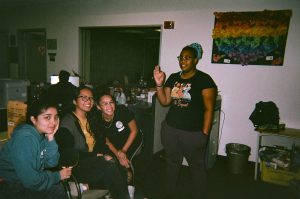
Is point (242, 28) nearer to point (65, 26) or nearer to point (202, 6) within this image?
point (202, 6)

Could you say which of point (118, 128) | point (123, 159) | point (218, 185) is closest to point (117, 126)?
point (118, 128)

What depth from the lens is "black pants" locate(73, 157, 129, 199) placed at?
194cm

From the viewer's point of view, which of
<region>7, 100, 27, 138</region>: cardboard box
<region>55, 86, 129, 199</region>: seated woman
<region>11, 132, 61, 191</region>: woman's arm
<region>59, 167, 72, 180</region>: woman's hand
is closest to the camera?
<region>11, 132, 61, 191</region>: woman's arm

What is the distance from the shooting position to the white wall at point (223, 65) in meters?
3.40

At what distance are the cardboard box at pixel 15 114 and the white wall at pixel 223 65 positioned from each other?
2544mm

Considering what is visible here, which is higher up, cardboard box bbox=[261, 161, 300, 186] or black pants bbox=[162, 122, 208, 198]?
black pants bbox=[162, 122, 208, 198]

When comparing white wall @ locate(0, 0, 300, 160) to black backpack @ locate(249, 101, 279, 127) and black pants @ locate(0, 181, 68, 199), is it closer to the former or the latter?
black backpack @ locate(249, 101, 279, 127)

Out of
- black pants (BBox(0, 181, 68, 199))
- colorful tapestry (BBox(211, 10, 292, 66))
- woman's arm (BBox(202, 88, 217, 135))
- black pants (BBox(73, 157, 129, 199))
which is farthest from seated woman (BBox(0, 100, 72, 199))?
colorful tapestry (BBox(211, 10, 292, 66))

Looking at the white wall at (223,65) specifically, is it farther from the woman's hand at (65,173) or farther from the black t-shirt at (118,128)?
the woman's hand at (65,173)

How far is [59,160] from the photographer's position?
6.11 feet

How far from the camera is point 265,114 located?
10.9ft

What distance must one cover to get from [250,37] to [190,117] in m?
2.00

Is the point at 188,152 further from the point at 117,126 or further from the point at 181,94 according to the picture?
the point at 117,126

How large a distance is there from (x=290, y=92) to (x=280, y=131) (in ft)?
2.05
